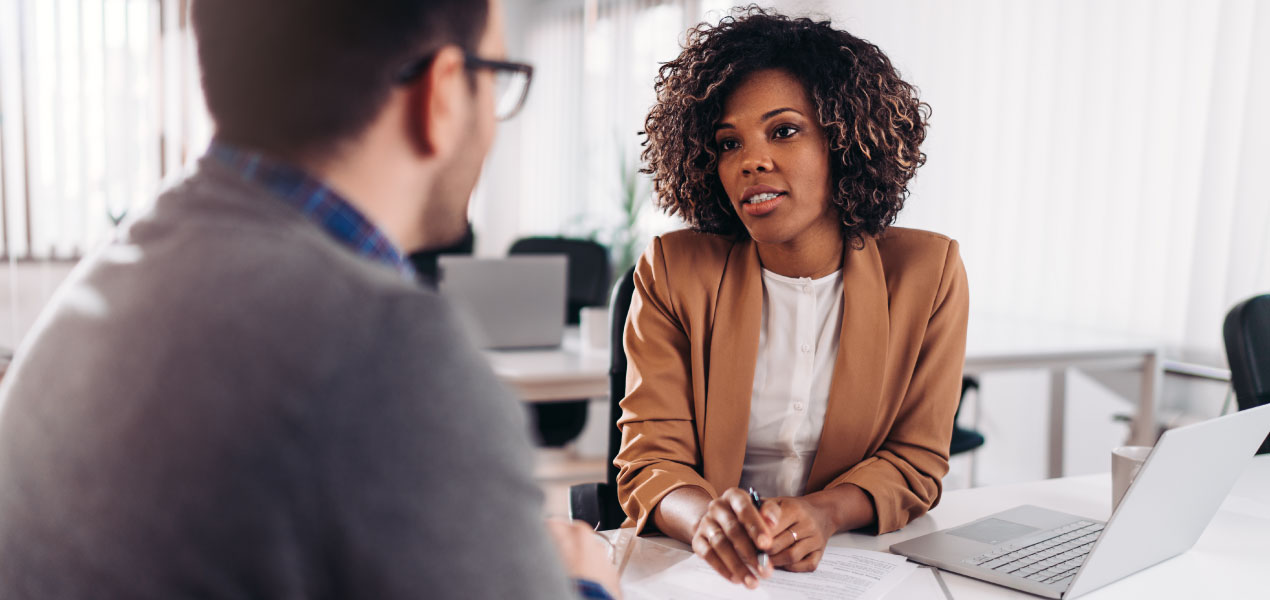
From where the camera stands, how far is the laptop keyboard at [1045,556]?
0.99 metres

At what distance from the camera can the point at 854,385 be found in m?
1.32

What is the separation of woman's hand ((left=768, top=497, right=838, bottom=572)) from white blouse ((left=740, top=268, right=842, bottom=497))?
1.09 feet

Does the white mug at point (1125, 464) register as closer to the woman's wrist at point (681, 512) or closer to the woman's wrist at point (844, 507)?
the woman's wrist at point (844, 507)

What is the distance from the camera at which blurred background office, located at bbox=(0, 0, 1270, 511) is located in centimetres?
253

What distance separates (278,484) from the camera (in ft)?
1.39

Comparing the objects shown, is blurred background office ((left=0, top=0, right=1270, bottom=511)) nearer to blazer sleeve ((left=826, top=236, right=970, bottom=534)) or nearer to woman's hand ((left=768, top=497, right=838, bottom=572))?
blazer sleeve ((left=826, top=236, right=970, bottom=534))

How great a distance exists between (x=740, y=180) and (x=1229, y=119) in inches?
72.5

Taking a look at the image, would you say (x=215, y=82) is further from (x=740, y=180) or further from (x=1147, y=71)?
(x=1147, y=71)

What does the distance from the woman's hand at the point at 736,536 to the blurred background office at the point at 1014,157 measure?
3.41 feet

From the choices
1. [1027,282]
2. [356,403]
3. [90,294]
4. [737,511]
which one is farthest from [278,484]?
[1027,282]

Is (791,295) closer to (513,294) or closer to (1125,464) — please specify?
(1125,464)

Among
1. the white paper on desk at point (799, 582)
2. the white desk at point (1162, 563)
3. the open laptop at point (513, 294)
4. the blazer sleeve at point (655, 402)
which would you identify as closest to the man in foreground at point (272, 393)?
the white paper on desk at point (799, 582)

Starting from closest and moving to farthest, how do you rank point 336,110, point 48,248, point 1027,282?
1. point 336,110
2. point 1027,282
3. point 48,248

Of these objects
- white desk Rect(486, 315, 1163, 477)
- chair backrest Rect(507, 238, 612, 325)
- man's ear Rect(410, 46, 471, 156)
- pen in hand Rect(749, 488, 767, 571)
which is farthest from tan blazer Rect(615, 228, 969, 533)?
chair backrest Rect(507, 238, 612, 325)
